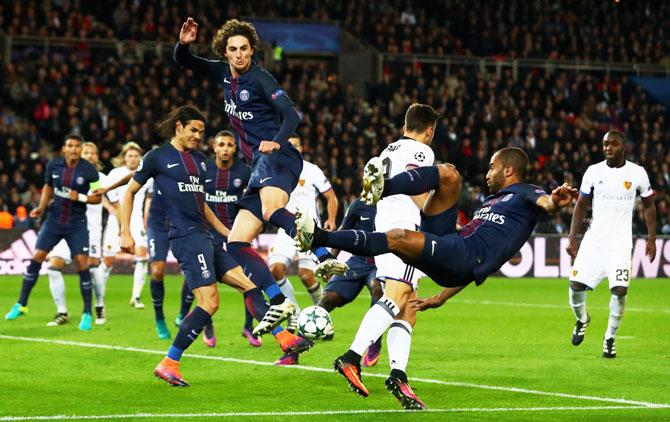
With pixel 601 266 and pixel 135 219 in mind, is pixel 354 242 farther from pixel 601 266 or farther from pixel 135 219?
pixel 135 219

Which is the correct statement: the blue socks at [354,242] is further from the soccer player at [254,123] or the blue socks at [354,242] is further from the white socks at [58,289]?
the white socks at [58,289]

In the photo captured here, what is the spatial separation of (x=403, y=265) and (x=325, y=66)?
31.1 m

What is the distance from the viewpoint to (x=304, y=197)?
15227 mm

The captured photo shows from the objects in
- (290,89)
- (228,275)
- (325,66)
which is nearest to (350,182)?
(290,89)

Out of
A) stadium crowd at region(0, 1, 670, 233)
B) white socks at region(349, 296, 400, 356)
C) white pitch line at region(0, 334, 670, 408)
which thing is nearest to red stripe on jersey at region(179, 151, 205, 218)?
white pitch line at region(0, 334, 670, 408)

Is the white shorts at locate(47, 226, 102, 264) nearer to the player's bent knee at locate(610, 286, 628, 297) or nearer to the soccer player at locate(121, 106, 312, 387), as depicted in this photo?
the soccer player at locate(121, 106, 312, 387)

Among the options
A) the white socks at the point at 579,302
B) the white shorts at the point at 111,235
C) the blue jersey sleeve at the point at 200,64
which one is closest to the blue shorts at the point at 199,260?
the blue jersey sleeve at the point at 200,64

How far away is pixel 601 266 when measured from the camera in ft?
41.9

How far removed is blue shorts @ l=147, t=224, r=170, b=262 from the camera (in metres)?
14.4

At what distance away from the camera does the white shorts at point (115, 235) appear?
1916 centimetres

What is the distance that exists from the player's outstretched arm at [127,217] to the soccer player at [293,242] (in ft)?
10.5

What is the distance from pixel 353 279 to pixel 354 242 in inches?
168

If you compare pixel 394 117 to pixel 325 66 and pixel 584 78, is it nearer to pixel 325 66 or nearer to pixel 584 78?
pixel 325 66

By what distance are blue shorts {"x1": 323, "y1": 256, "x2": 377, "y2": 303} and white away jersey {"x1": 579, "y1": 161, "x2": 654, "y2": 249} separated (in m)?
2.60
